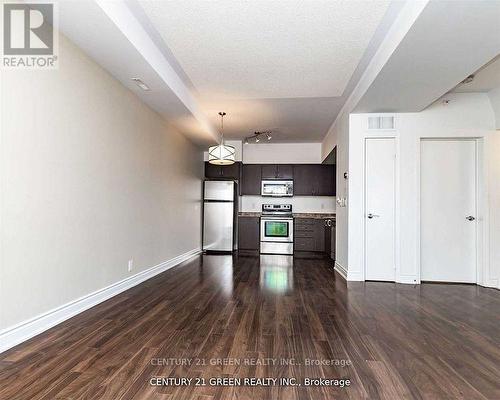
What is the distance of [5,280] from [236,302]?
6.38 feet

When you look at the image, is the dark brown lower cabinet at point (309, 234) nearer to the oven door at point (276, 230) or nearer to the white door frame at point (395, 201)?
the oven door at point (276, 230)

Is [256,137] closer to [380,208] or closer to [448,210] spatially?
[380,208]

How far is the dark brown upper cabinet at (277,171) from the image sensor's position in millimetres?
7277

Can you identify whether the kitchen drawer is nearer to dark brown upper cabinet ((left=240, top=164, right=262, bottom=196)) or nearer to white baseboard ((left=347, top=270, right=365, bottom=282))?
dark brown upper cabinet ((left=240, top=164, right=262, bottom=196))

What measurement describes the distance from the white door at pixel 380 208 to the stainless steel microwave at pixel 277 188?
10.2 feet

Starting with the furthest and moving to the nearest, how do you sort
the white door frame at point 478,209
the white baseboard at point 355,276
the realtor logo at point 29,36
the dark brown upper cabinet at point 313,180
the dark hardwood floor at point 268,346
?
the dark brown upper cabinet at point 313,180 < the white baseboard at point 355,276 < the white door frame at point 478,209 < the realtor logo at point 29,36 < the dark hardwood floor at point 268,346

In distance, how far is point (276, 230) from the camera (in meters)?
6.88

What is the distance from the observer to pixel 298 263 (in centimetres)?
572

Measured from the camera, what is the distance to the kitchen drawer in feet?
22.5

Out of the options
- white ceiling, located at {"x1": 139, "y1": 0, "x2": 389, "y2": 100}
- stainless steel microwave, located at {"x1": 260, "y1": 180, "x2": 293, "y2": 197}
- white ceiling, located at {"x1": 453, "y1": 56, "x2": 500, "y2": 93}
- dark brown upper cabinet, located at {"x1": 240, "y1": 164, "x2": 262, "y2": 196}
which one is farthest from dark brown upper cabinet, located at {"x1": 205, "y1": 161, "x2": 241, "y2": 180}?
white ceiling, located at {"x1": 453, "y1": 56, "x2": 500, "y2": 93}

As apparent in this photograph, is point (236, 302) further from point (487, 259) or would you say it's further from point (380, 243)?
point (487, 259)

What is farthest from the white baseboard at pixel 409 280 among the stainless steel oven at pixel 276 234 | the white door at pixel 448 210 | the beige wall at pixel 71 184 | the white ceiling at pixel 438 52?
the beige wall at pixel 71 184

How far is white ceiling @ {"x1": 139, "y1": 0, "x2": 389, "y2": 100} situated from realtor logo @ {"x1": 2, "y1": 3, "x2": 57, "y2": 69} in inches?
29.6

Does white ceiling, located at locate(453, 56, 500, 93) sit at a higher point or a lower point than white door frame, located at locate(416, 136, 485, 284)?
higher
